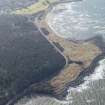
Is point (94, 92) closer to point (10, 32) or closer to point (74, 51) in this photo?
Answer: point (74, 51)

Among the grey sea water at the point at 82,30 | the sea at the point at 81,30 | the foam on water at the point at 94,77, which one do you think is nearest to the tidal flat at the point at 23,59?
the sea at the point at 81,30

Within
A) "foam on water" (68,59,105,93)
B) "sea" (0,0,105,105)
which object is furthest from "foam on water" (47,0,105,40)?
"foam on water" (68,59,105,93)

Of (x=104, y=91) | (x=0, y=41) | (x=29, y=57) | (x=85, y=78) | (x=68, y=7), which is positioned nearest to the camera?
(x=104, y=91)

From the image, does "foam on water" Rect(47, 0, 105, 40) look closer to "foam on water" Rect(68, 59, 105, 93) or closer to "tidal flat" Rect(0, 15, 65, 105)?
"tidal flat" Rect(0, 15, 65, 105)

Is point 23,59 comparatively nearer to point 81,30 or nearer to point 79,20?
point 81,30

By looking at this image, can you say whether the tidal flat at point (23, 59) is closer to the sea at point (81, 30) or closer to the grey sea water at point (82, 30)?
the sea at point (81, 30)

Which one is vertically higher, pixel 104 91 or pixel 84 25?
pixel 104 91

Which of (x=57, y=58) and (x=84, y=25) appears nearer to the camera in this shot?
(x=57, y=58)

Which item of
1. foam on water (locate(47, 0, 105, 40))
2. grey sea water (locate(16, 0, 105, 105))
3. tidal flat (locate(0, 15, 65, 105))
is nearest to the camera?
grey sea water (locate(16, 0, 105, 105))

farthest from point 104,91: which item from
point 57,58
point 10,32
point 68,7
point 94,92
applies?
point 68,7
